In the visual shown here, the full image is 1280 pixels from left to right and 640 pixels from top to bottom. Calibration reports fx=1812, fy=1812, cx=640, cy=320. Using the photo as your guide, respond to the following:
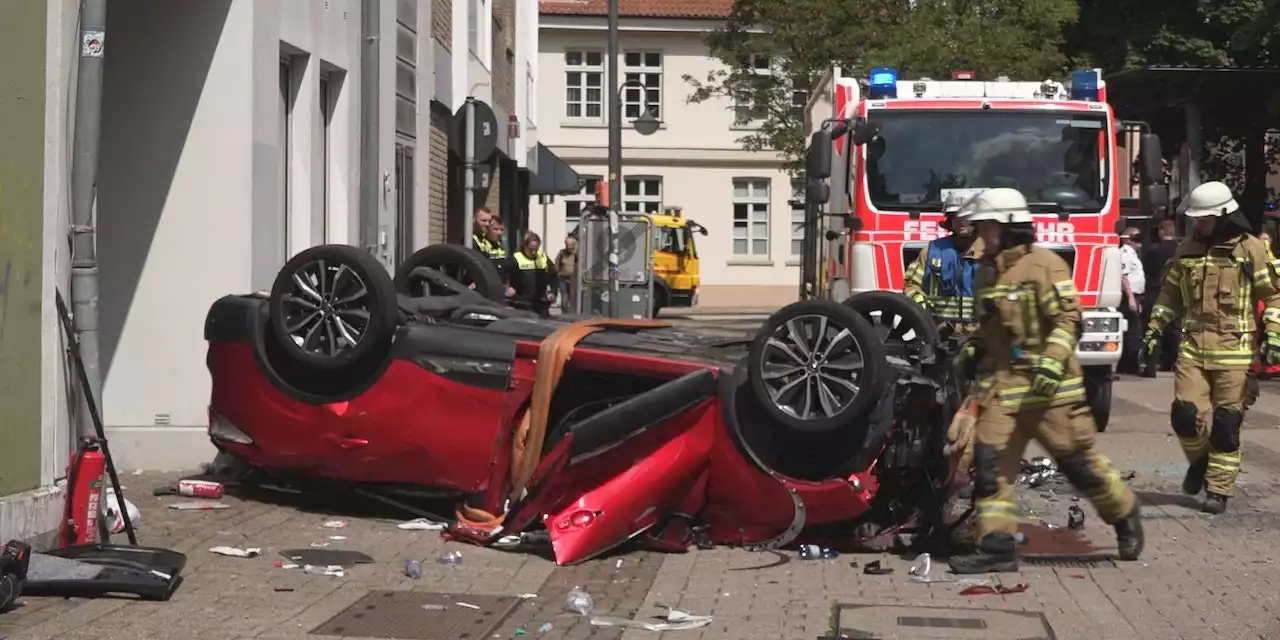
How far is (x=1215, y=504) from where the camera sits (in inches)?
401

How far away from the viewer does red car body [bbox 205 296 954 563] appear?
332 inches

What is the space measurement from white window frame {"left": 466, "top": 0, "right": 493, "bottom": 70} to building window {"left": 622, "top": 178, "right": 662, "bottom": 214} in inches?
967

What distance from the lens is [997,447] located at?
8227 mm

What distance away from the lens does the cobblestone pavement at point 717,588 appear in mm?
6898

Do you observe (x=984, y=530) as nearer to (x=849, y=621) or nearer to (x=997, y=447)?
(x=997, y=447)

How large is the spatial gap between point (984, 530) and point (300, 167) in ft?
24.3

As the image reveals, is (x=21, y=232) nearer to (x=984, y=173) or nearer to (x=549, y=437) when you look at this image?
(x=549, y=437)

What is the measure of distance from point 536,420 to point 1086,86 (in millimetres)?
7833

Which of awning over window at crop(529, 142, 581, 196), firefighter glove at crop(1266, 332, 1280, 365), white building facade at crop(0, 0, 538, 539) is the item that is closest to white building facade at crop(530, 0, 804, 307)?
awning over window at crop(529, 142, 581, 196)

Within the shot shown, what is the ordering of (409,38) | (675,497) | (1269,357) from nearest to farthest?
(675,497) → (1269,357) → (409,38)

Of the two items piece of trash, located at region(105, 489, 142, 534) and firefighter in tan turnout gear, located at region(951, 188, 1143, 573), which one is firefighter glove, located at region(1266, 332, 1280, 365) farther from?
piece of trash, located at region(105, 489, 142, 534)

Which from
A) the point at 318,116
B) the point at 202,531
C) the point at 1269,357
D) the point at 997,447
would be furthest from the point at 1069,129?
the point at 202,531

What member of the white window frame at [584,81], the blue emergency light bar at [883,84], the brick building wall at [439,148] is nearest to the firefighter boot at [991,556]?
the blue emergency light bar at [883,84]

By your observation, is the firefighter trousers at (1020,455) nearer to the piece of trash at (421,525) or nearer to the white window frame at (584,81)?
the piece of trash at (421,525)
